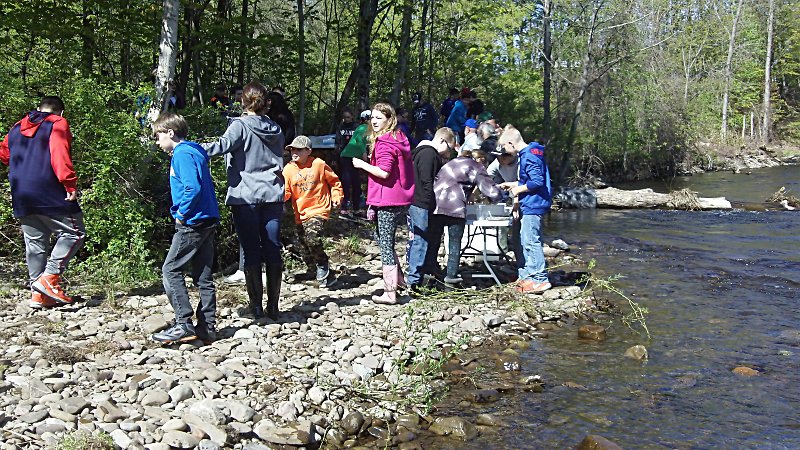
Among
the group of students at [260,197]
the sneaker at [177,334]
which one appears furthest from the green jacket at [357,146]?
the sneaker at [177,334]

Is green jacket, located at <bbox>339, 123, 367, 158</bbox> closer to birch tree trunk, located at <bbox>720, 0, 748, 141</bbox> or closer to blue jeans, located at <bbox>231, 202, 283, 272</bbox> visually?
blue jeans, located at <bbox>231, 202, 283, 272</bbox>

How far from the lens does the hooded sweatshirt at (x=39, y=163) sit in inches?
266

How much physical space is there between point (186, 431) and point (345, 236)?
21.3ft

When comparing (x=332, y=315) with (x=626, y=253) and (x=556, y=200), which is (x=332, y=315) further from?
(x=556, y=200)

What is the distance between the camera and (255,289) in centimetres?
680

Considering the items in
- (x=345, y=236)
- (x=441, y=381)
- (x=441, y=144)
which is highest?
(x=441, y=144)

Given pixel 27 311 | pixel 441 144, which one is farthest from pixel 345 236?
pixel 27 311

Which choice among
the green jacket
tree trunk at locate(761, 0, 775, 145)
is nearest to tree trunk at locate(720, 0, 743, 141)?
tree trunk at locate(761, 0, 775, 145)

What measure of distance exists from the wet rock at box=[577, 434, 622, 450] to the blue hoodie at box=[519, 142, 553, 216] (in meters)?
3.62

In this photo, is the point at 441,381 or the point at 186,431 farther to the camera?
the point at 441,381

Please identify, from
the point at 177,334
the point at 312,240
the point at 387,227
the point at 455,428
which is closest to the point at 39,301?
the point at 177,334

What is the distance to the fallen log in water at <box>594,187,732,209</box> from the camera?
17844 mm

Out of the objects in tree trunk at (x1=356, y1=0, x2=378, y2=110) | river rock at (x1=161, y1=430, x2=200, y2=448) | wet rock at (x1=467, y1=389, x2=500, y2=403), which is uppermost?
tree trunk at (x1=356, y1=0, x2=378, y2=110)

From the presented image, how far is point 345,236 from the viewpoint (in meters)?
11.0
